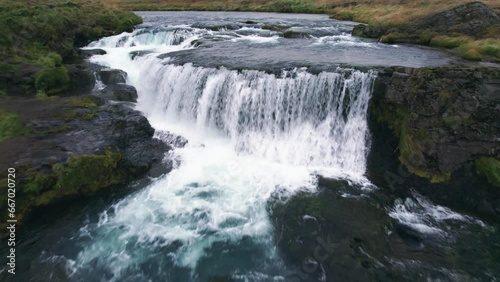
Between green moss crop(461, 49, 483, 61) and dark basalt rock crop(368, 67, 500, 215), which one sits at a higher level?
green moss crop(461, 49, 483, 61)

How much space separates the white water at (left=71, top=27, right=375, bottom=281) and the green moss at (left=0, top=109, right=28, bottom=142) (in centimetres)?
555

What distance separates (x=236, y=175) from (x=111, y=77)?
38.2 feet

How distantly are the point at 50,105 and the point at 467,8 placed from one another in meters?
28.7

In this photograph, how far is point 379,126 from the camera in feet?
45.2

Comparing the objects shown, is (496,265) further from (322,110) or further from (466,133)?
(322,110)

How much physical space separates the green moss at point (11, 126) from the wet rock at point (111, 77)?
6.48 m

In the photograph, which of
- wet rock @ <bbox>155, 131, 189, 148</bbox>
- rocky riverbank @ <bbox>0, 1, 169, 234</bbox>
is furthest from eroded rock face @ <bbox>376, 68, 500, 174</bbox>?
rocky riverbank @ <bbox>0, 1, 169, 234</bbox>

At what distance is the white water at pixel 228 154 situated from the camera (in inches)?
397

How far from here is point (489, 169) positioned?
36.8 ft

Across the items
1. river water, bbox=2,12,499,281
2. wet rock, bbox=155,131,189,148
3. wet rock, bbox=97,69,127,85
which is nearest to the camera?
river water, bbox=2,12,499,281

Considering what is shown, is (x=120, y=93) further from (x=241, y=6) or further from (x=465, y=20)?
(x=241, y=6)

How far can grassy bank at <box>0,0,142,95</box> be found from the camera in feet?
58.6

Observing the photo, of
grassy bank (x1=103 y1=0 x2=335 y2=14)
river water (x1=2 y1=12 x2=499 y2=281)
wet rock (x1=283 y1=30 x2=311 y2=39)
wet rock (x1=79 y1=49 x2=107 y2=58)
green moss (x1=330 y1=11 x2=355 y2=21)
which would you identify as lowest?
river water (x1=2 y1=12 x2=499 y2=281)

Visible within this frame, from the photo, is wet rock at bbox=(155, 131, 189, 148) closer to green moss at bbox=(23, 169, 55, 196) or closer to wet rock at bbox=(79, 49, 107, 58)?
green moss at bbox=(23, 169, 55, 196)
